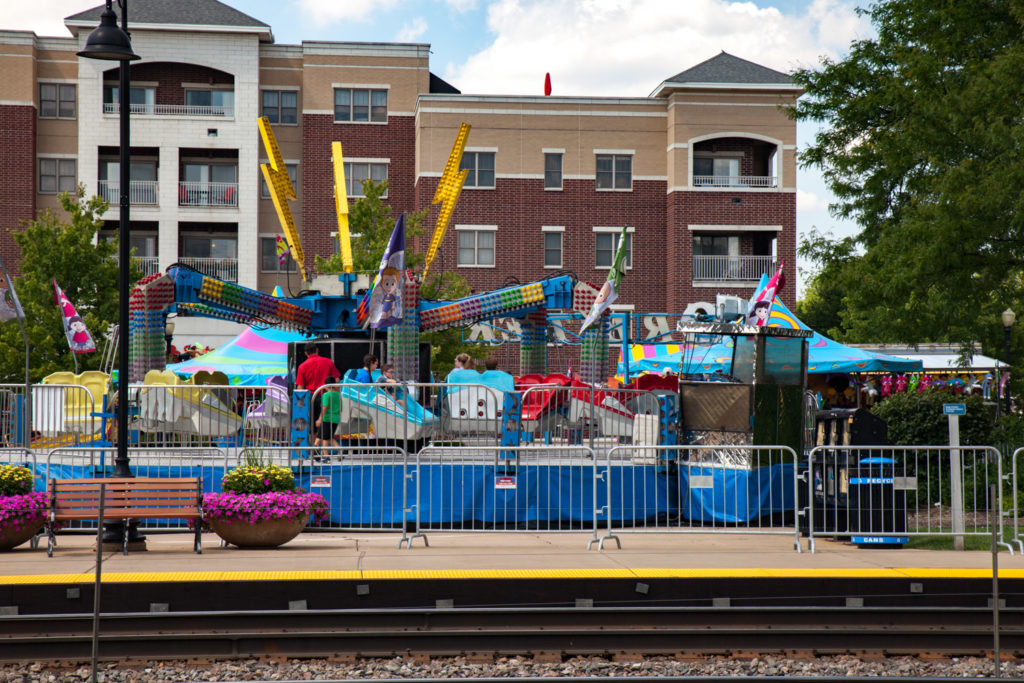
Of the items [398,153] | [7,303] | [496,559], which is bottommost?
[496,559]

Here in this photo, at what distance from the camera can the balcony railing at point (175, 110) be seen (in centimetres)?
4741

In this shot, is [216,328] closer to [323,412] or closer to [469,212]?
[469,212]

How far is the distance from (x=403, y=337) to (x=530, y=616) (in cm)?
1117

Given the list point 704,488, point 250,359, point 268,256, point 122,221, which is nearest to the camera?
point 122,221

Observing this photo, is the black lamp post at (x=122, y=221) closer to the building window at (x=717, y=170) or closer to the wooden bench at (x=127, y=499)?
the wooden bench at (x=127, y=499)

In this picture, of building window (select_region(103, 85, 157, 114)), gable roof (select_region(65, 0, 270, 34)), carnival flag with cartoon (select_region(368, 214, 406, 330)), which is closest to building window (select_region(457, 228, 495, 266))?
gable roof (select_region(65, 0, 270, 34))

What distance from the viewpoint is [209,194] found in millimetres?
48062

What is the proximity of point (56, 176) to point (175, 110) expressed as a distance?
5871 mm

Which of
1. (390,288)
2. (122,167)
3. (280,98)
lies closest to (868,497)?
(390,288)

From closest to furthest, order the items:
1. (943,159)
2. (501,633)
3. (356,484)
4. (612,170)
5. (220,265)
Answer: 1. (501,633)
2. (356,484)
3. (943,159)
4. (612,170)
5. (220,265)

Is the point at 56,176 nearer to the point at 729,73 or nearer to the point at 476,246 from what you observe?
the point at 476,246

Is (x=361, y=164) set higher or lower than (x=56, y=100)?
lower

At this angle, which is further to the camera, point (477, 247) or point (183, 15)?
point (183, 15)

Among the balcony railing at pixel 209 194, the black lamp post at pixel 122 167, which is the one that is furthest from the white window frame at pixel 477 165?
the black lamp post at pixel 122 167
